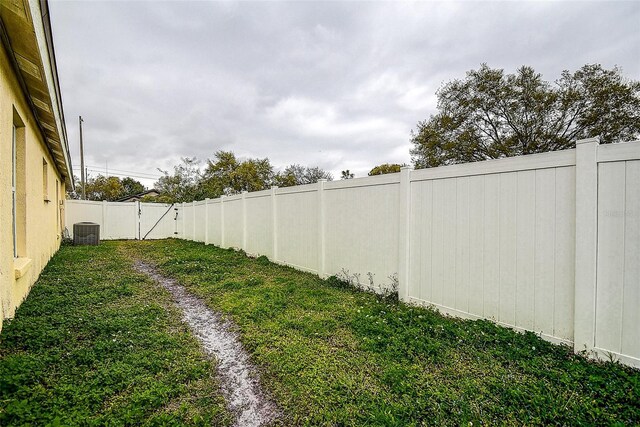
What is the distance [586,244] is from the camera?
258cm

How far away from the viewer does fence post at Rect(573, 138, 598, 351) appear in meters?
2.54

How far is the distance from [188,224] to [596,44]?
17.6 metres

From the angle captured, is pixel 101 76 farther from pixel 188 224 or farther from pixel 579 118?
pixel 579 118

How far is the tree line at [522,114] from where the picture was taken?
46.8ft

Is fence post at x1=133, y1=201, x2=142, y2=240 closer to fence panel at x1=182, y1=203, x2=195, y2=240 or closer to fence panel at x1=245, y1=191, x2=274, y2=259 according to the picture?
fence panel at x1=182, y1=203, x2=195, y2=240

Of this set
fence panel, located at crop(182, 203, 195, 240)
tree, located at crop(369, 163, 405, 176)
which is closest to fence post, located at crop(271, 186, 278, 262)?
fence panel, located at crop(182, 203, 195, 240)

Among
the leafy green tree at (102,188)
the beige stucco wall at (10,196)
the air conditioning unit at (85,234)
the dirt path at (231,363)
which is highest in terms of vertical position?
the leafy green tree at (102,188)

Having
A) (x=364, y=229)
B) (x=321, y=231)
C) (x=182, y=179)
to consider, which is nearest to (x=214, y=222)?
(x=321, y=231)

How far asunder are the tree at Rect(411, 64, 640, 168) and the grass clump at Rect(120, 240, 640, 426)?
51.2 ft

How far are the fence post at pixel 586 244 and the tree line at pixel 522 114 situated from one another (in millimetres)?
14926

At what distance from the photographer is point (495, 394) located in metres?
2.12

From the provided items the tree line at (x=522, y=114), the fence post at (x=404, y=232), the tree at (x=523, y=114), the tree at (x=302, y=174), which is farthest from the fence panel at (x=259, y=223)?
the tree at (x=302, y=174)

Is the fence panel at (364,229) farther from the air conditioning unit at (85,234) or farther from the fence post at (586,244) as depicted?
the air conditioning unit at (85,234)

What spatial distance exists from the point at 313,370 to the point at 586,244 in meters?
2.67
